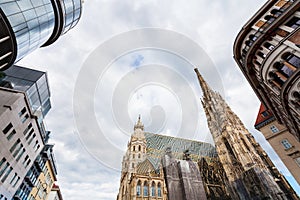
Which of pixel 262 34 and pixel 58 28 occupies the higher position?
pixel 58 28

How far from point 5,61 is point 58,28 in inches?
341

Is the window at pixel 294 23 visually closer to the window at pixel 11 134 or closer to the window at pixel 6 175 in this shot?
the window at pixel 11 134

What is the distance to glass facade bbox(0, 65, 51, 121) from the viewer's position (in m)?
25.8

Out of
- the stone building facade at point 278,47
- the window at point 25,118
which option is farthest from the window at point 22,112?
the stone building facade at point 278,47

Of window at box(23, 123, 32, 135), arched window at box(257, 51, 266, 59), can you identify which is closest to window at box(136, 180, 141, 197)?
window at box(23, 123, 32, 135)

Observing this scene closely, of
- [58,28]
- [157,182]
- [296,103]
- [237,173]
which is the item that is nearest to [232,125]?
[237,173]

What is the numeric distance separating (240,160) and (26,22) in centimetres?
4601

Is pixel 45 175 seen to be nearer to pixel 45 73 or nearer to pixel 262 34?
pixel 45 73

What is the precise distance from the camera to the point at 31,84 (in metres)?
27.0

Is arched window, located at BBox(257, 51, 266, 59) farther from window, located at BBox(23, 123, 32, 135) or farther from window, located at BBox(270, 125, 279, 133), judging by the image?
window, located at BBox(23, 123, 32, 135)

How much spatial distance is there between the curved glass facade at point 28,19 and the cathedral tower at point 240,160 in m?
45.1

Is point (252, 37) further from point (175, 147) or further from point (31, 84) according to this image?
point (175, 147)

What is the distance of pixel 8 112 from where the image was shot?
22.5m

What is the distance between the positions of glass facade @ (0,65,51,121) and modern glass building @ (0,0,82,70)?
677cm
